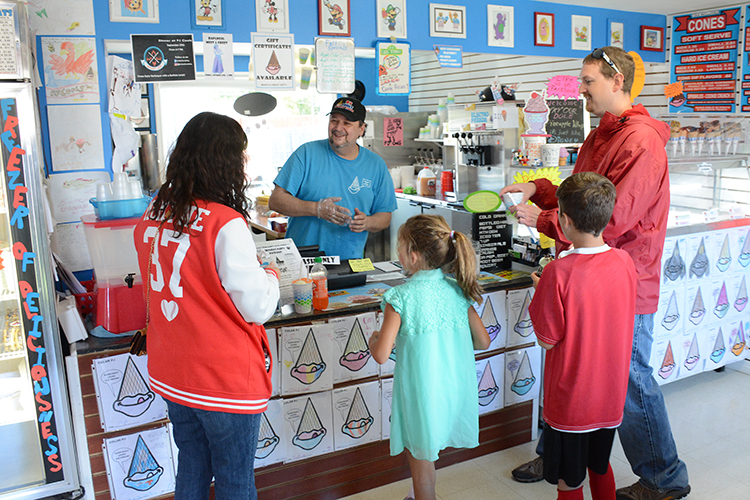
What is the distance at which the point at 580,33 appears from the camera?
4469 millimetres

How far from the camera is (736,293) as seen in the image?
405cm

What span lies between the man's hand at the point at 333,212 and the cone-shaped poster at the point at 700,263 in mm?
2257

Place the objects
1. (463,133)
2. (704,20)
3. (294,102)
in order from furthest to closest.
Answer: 1. (294,102)
2. (463,133)
3. (704,20)

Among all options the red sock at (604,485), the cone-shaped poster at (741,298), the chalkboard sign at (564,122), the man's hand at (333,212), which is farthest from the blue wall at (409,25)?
the red sock at (604,485)

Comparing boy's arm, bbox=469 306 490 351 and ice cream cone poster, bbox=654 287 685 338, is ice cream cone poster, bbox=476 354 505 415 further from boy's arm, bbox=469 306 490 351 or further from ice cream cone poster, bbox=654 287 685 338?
ice cream cone poster, bbox=654 287 685 338

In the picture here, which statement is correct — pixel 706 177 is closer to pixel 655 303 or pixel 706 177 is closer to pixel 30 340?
pixel 655 303

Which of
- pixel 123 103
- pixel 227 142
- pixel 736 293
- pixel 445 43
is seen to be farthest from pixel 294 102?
pixel 227 142

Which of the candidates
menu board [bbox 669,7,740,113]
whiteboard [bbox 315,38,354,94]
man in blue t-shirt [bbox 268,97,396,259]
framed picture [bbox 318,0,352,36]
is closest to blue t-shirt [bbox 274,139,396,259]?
man in blue t-shirt [bbox 268,97,396,259]

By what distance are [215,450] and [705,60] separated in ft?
15.7

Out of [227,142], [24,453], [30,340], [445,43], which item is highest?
[445,43]

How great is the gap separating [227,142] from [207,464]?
43.2 inches

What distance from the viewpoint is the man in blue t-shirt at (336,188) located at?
138 inches

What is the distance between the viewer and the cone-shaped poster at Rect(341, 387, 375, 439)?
9.25 ft

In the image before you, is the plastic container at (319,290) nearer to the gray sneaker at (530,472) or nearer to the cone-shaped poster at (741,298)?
the gray sneaker at (530,472)
